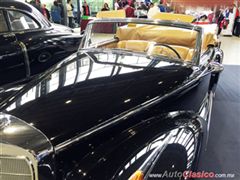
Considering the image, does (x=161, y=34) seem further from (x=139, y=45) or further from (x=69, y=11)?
(x=69, y=11)

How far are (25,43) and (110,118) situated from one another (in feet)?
7.92

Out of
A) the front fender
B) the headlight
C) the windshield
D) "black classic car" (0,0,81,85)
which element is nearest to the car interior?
the windshield

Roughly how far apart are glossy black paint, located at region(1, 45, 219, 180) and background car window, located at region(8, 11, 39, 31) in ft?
5.89

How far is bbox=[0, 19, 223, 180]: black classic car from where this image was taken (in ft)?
3.51

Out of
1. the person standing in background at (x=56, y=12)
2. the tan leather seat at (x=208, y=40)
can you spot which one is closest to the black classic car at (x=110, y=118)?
the tan leather seat at (x=208, y=40)

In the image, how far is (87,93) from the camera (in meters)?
1.46

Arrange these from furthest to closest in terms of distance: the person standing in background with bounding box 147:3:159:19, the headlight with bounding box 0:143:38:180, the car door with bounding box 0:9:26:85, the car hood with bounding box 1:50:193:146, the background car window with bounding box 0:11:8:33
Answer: the person standing in background with bounding box 147:3:159:19 < the background car window with bounding box 0:11:8:33 < the car door with bounding box 0:9:26:85 < the car hood with bounding box 1:50:193:146 < the headlight with bounding box 0:143:38:180

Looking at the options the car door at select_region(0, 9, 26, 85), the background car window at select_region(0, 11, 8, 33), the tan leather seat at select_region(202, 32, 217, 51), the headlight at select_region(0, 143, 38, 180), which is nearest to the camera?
the headlight at select_region(0, 143, 38, 180)

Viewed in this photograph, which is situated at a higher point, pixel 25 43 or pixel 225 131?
pixel 25 43

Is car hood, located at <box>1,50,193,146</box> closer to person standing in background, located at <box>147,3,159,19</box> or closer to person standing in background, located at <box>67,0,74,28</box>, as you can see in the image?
person standing in background, located at <box>147,3,159,19</box>

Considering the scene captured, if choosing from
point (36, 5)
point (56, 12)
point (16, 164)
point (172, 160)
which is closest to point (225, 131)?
point (172, 160)

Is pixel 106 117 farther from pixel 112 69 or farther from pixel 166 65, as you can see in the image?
pixel 166 65

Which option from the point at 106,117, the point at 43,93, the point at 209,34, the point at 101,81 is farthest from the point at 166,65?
the point at 209,34

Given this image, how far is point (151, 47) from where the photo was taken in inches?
84.8
